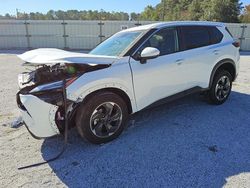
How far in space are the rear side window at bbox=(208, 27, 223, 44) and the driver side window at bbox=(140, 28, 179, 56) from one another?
3.36 feet

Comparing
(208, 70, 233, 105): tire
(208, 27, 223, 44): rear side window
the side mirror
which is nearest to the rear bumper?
the side mirror

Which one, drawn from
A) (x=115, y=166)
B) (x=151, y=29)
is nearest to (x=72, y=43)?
Answer: (x=151, y=29)

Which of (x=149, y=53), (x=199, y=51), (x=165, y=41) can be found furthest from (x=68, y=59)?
(x=199, y=51)

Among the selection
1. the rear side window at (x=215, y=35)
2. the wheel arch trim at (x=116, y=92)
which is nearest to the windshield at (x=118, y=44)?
the wheel arch trim at (x=116, y=92)

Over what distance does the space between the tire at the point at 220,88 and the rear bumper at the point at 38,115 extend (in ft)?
10.7

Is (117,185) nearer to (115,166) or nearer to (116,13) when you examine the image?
(115,166)

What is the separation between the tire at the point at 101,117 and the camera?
130 inches

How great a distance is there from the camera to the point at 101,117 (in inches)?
139

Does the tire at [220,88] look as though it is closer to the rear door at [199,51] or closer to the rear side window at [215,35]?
the rear door at [199,51]

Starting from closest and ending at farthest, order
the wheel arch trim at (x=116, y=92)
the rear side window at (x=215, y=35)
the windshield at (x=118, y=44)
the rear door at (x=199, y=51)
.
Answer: the wheel arch trim at (x=116, y=92), the windshield at (x=118, y=44), the rear door at (x=199, y=51), the rear side window at (x=215, y=35)

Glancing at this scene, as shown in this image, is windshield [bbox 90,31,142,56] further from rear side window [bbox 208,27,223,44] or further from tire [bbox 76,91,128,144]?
rear side window [bbox 208,27,223,44]

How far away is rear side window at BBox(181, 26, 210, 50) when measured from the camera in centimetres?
440

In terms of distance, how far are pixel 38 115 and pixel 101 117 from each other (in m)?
0.88

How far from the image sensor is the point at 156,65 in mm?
3846
